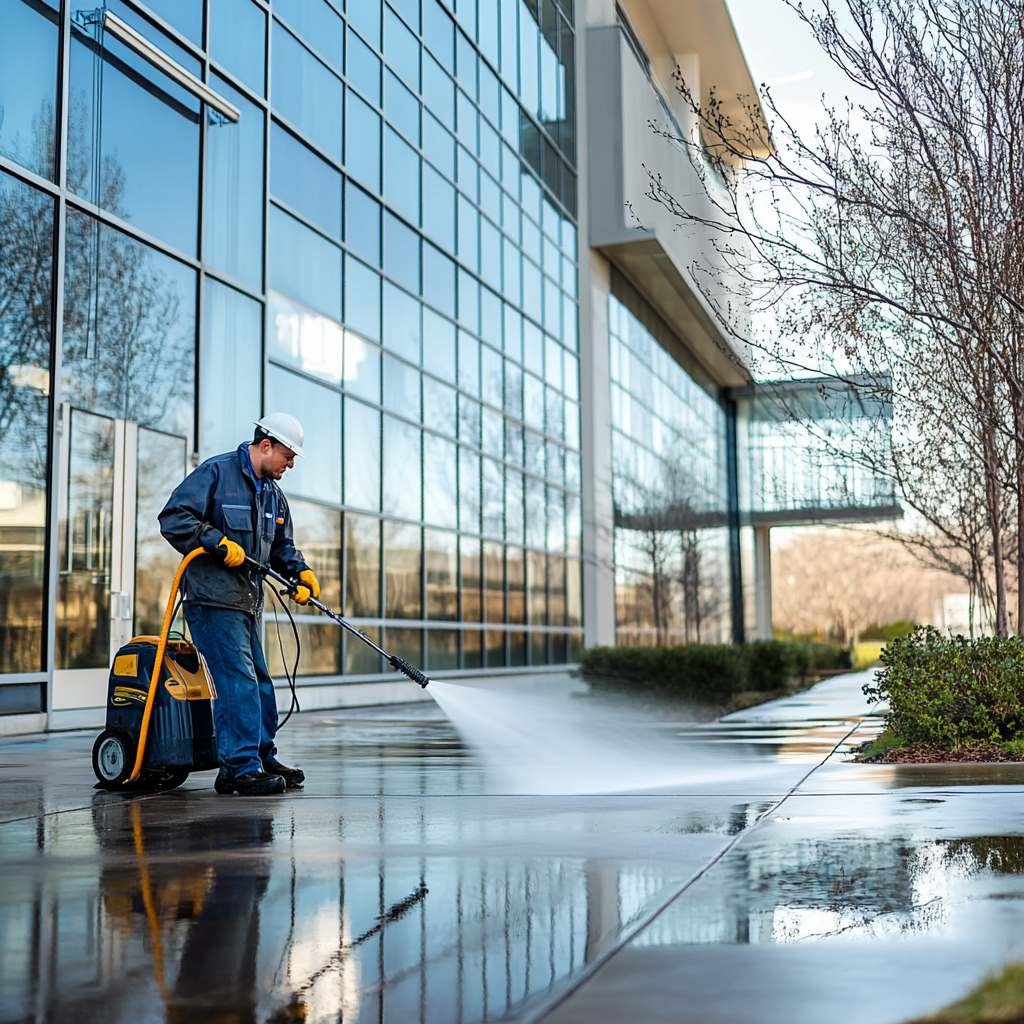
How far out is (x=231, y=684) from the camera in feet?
23.4

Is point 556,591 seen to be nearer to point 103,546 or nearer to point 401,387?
point 401,387

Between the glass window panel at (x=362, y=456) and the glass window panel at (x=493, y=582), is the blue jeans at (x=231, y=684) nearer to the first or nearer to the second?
the glass window panel at (x=362, y=456)

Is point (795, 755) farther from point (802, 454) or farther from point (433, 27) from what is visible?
point (433, 27)

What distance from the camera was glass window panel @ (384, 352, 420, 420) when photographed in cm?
2000

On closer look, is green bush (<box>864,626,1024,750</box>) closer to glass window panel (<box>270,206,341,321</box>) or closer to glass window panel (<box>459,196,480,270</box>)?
glass window panel (<box>270,206,341,321</box>)

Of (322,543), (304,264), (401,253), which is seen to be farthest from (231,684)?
(401,253)

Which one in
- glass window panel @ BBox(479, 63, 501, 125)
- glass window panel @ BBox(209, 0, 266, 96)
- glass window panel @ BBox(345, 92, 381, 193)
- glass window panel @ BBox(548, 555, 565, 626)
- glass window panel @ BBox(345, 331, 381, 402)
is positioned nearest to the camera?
glass window panel @ BBox(209, 0, 266, 96)

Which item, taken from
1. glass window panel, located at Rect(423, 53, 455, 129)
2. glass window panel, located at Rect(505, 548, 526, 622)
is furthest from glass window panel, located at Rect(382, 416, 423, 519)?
glass window panel, located at Rect(423, 53, 455, 129)

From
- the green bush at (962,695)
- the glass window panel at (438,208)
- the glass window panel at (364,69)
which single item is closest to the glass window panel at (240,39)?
the glass window panel at (364,69)

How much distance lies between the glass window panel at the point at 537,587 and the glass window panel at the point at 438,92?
816 cm

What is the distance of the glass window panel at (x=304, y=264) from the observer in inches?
663

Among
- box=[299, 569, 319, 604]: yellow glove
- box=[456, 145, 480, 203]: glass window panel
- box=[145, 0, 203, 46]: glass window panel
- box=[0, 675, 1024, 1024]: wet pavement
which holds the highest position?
box=[456, 145, 480, 203]: glass window panel

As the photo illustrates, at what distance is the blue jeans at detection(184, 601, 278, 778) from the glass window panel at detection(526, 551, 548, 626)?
1937cm

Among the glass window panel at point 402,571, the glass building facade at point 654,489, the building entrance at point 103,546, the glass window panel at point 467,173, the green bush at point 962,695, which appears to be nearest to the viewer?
the green bush at point 962,695
